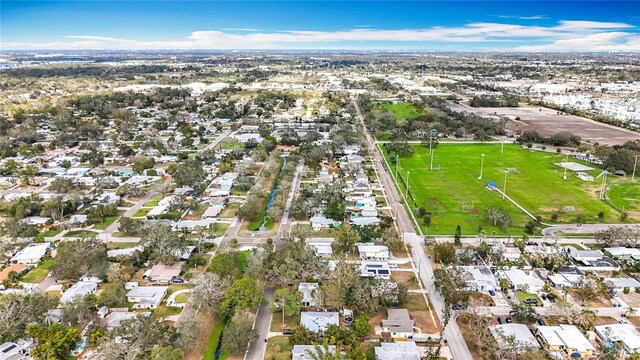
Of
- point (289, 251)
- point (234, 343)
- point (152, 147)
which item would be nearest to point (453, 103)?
point (152, 147)

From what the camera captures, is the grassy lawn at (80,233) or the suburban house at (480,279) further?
the grassy lawn at (80,233)

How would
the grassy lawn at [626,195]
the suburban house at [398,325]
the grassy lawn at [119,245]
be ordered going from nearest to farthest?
the suburban house at [398,325] < the grassy lawn at [119,245] < the grassy lawn at [626,195]

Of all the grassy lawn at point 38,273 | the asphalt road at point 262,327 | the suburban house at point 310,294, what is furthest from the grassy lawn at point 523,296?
the grassy lawn at point 38,273

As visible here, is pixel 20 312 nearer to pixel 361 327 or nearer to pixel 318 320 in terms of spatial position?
pixel 318 320

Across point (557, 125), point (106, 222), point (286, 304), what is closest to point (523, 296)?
point (286, 304)

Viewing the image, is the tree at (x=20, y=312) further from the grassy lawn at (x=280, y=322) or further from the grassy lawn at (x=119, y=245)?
the grassy lawn at (x=280, y=322)

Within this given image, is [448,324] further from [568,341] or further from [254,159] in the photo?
[254,159]
